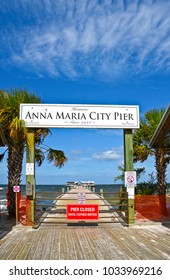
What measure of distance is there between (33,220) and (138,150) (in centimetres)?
724

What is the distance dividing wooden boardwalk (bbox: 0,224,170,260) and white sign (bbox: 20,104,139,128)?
13.1 feet

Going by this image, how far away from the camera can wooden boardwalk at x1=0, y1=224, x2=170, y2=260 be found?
336 inches

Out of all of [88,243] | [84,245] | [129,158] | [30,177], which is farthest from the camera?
[129,158]

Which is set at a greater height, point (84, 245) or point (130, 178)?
point (130, 178)

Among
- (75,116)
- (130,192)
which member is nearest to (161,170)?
(130,192)

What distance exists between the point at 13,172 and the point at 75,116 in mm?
4944

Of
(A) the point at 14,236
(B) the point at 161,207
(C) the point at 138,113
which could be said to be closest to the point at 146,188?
(B) the point at 161,207

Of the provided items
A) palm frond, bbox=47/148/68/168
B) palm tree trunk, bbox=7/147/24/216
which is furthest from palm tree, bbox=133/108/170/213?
palm tree trunk, bbox=7/147/24/216

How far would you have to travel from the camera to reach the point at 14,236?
11.6 meters

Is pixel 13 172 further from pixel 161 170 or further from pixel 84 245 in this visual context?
pixel 84 245

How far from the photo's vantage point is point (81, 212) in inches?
545
